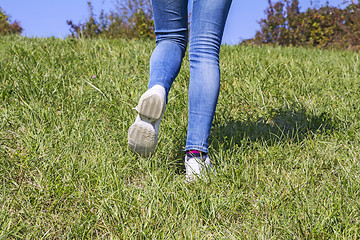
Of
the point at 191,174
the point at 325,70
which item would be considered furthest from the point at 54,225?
the point at 325,70

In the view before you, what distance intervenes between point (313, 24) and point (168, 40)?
28.9ft

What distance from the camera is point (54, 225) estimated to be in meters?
1.50

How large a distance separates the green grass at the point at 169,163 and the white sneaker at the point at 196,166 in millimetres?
51

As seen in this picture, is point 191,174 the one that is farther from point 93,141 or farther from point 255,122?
point 255,122

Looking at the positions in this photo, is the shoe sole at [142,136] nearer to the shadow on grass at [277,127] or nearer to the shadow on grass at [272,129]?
the shadow on grass at [272,129]

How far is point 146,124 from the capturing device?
5.73 feet

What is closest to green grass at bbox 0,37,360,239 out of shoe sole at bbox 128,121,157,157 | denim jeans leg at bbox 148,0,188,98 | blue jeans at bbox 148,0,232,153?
shoe sole at bbox 128,121,157,157

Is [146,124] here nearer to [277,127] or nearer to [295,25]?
[277,127]

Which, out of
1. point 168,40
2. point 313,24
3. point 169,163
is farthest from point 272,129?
point 313,24

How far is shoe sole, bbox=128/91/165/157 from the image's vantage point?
1.69 meters

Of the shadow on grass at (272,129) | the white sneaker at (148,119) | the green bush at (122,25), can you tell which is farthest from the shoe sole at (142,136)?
the green bush at (122,25)

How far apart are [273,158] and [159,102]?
86 cm

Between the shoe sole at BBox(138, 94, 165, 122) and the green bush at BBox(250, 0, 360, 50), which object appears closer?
the shoe sole at BBox(138, 94, 165, 122)

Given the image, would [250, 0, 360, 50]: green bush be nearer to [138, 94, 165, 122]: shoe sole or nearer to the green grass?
the green grass
